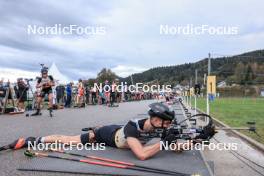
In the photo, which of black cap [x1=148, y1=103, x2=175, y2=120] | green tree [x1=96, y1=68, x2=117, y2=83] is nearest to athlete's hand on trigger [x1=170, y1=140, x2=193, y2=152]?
black cap [x1=148, y1=103, x2=175, y2=120]

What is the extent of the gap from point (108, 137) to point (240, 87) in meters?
85.1

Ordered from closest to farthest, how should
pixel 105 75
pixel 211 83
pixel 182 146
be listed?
pixel 182 146, pixel 211 83, pixel 105 75

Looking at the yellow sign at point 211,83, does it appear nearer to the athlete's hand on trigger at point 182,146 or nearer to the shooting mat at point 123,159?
the athlete's hand on trigger at point 182,146

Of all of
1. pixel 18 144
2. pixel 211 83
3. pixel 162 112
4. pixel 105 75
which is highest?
pixel 105 75

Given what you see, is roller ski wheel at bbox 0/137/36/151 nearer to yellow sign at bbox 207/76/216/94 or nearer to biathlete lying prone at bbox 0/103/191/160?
biathlete lying prone at bbox 0/103/191/160

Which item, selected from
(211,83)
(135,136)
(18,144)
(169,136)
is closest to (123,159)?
(135,136)

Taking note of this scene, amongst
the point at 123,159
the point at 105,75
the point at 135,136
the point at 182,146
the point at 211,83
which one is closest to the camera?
the point at 123,159

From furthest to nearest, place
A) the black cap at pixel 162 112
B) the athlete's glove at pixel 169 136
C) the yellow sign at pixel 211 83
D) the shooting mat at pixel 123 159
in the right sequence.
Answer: the yellow sign at pixel 211 83 < the athlete's glove at pixel 169 136 < the black cap at pixel 162 112 < the shooting mat at pixel 123 159

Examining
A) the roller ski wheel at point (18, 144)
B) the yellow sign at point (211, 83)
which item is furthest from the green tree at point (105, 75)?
the roller ski wheel at point (18, 144)

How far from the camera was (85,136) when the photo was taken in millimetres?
6465

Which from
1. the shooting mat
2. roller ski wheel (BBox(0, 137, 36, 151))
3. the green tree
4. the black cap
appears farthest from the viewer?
the green tree

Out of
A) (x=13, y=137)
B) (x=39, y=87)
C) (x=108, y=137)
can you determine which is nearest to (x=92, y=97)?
(x=39, y=87)

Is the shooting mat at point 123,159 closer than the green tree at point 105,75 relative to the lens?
Yes

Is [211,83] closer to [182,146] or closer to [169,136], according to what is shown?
[182,146]
